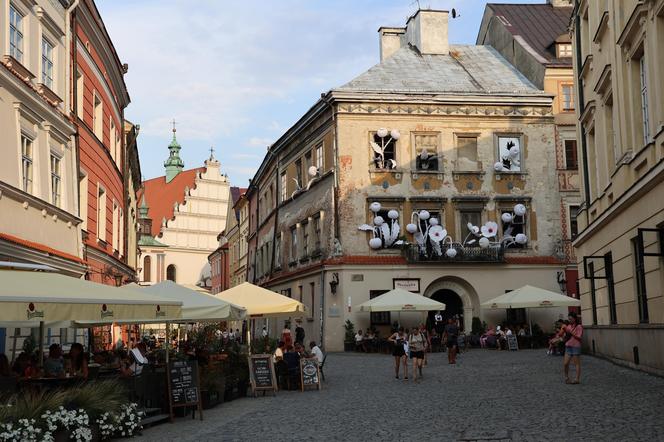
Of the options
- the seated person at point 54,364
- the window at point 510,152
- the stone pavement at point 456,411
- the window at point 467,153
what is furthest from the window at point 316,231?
the seated person at point 54,364

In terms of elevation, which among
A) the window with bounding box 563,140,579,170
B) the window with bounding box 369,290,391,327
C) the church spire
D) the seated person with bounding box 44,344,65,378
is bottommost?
the seated person with bounding box 44,344,65,378

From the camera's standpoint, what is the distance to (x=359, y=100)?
38.4 m

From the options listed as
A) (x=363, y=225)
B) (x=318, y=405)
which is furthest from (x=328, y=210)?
(x=318, y=405)

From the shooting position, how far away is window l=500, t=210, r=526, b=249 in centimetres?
3877

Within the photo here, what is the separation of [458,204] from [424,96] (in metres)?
5.10

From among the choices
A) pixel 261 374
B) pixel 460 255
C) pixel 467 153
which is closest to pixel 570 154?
pixel 467 153

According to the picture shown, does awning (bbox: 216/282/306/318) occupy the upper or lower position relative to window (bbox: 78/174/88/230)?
lower

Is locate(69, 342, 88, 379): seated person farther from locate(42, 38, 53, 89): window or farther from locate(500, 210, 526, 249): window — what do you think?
locate(500, 210, 526, 249): window

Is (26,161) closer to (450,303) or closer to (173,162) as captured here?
(450,303)

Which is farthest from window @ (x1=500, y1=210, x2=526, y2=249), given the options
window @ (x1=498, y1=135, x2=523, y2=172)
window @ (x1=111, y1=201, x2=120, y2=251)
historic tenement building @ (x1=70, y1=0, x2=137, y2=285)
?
window @ (x1=111, y1=201, x2=120, y2=251)

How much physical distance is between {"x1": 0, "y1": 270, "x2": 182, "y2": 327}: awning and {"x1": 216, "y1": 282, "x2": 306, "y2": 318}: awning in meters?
9.26

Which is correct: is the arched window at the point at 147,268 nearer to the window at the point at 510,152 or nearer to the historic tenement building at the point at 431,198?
the historic tenement building at the point at 431,198

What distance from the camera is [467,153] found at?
39.2 meters

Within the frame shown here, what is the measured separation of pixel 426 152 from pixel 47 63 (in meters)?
20.9
